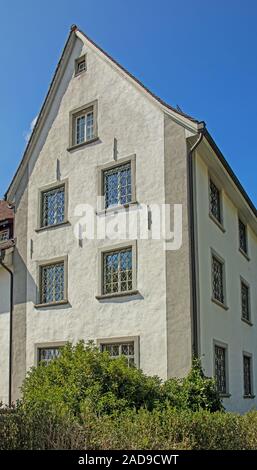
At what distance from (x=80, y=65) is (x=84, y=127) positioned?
262 centimetres

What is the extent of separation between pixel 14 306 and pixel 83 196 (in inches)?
193

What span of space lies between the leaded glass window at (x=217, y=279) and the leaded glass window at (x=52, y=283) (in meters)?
5.10

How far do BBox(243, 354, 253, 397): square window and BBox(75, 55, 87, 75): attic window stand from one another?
1235 cm

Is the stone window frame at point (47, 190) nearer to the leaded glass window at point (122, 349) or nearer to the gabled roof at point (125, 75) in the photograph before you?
the gabled roof at point (125, 75)

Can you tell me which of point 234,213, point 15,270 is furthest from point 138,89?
point 15,270

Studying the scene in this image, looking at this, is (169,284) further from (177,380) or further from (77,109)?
(77,109)

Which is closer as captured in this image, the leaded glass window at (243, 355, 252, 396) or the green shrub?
the green shrub

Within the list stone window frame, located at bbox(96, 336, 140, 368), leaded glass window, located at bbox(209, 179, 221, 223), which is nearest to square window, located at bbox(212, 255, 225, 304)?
leaded glass window, located at bbox(209, 179, 221, 223)

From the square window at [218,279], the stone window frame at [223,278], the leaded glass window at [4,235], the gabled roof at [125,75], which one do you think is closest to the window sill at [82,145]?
the gabled roof at [125,75]

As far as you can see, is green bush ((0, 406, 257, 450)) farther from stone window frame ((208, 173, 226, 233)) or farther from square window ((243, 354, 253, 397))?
square window ((243, 354, 253, 397))

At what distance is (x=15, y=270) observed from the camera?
20531 millimetres

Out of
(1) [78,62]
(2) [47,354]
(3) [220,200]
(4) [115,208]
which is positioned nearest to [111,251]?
(4) [115,208]

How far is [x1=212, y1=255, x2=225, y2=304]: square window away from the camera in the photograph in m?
18.1

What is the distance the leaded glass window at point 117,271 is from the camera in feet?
56.6
